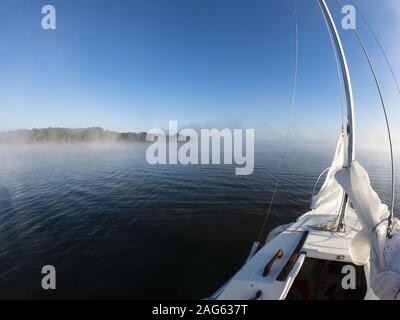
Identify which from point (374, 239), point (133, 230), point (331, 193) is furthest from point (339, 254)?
point (133, 230)

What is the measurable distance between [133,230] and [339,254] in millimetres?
10674

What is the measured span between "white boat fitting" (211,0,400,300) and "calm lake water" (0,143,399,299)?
10.6ft

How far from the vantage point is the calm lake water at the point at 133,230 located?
8586 mm

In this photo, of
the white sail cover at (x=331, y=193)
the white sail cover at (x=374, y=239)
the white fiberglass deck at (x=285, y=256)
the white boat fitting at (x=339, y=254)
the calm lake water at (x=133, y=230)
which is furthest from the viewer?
the white sail cover at (x=331, y=193)

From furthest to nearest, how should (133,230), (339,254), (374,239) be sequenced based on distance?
(133,230) → (339,254) → (374,239)

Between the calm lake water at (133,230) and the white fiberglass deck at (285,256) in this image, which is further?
the calm lake water at (133,230)

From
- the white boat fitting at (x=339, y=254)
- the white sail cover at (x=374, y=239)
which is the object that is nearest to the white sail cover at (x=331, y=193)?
the white boat fitting at (x=339, y=254)

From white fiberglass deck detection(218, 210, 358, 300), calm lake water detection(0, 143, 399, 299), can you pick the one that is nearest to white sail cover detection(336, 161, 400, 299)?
white fiberglass deck detection(218, 210, 358, 300)

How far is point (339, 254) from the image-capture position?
20.8 feet

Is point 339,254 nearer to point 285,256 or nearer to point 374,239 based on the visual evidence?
point 285,256

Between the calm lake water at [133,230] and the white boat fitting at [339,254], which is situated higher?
the white boat fitting at [339,254]

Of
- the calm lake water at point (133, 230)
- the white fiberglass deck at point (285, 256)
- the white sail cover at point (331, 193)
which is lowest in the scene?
the calm lake water at point (133, 230)

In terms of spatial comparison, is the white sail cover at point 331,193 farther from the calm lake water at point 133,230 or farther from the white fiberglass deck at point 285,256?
the calm lake water at point 133,230

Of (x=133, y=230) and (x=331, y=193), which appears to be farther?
(x=133, y=230)
